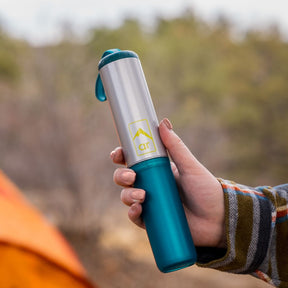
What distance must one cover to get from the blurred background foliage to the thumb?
3.08 meters

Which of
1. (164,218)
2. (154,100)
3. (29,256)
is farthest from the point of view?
(154,100)

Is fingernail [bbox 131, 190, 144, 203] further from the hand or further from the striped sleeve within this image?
the striped sleeve

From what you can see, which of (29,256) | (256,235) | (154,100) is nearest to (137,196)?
(256,235)

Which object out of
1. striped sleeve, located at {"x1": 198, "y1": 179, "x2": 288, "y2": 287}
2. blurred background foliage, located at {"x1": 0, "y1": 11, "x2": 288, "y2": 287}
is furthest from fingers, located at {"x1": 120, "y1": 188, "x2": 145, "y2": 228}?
blurred background foliage, located at {"x1": 0, "y1": 11, "x2": 288, "y2": 287}

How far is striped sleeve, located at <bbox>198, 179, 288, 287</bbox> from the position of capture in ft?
3.24

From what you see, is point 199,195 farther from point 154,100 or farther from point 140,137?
point 154,100

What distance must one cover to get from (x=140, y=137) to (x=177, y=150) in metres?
0.13

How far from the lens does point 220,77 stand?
8297 mm

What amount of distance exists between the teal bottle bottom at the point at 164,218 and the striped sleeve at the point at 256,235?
4.4 inches

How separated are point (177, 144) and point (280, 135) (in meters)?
6.87

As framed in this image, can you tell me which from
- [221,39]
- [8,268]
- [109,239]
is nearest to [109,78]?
[8,268]

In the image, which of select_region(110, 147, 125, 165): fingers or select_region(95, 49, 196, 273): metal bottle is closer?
select_region(95, 49, 196, 273): metal bottle

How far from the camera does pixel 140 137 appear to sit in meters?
0.97

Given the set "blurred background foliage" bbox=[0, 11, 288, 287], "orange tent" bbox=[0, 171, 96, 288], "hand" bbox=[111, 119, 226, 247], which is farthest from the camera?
"blurred background foliage" bbox=[0, 11, 288, 287]
